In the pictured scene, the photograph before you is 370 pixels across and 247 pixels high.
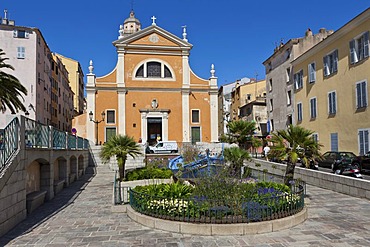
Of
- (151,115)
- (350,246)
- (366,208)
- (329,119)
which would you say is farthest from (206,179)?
(151,115)

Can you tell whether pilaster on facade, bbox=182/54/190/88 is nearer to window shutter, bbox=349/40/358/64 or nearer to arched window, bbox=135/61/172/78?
arched window, bbox=135/61/172/78

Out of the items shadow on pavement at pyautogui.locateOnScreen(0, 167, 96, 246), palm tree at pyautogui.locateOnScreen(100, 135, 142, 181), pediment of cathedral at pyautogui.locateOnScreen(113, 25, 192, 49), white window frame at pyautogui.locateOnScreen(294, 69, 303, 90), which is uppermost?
pediment of cathedral at pyautogui.locateOnScreen(113, 25, 192, 49)

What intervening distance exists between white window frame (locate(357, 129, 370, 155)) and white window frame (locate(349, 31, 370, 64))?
4.56m

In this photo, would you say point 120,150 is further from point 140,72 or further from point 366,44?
point 140,72

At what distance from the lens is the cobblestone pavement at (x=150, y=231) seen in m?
6.89

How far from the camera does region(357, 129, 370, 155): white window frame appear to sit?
65.0 feet

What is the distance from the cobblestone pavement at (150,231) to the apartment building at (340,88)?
11.3 m

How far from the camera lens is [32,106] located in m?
33.0

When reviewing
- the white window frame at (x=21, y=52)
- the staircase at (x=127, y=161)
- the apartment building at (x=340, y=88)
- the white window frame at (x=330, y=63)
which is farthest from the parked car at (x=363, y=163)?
the white window frame at (x=21, y=52)

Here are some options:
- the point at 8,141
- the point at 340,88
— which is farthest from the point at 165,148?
the point at 8,141

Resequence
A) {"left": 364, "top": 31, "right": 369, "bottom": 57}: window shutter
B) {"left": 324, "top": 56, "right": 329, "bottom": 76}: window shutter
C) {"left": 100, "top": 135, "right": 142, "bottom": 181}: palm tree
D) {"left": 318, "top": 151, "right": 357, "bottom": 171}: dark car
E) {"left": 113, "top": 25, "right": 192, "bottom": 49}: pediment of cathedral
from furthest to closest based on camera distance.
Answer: {"left": 113, "top": 25, "right": 192, "bottom": 49}: pediment of cathedral → {"left": 324, "top": 56, "right": 329, "bottom": 76}: window shutter → {"left": 364, "top": 31, "right": 369, "bottom": 57}: window shutter → {"left": 318, "top": 151, "right": 357, "bottom": 171}: dark car → {"left": 100, "top": 135, "right": 142, "bottom": 181}: palm tree

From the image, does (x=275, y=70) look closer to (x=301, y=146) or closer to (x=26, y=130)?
(x=301, y=146)

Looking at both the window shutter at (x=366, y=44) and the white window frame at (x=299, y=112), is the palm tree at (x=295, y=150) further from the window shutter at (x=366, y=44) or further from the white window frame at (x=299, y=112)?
the white window frame at (x=299, y=112)

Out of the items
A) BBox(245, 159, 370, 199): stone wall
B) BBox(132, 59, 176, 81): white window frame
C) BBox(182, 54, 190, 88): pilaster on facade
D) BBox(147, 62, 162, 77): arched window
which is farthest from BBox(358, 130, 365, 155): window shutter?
BBox(147, 62, 162, 77): arched window
